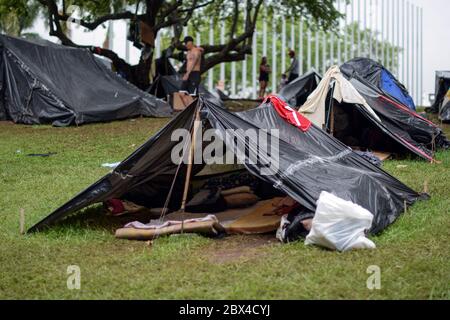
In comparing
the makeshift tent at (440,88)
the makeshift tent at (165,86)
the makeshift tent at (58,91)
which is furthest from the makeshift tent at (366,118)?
the makeshift tent at (440,88)

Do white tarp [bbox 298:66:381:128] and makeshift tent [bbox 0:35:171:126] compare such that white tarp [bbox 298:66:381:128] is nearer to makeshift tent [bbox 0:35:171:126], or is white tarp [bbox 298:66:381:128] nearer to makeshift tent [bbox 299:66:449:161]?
makeshift tent [bbox 299:66:449:161]

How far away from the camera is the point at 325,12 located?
68.4 ft

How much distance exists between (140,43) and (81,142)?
5.80 metres

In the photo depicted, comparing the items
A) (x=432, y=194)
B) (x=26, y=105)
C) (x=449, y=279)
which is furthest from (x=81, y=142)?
(x=449, y=279)

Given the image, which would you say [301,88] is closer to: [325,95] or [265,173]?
[325,95]

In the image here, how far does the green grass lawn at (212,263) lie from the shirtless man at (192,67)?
688cm

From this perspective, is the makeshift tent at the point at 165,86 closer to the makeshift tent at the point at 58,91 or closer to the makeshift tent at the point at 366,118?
the makeshift tent at the point at 58,91

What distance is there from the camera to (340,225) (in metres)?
5.39

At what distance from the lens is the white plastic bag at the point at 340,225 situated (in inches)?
211

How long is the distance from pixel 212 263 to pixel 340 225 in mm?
1097
